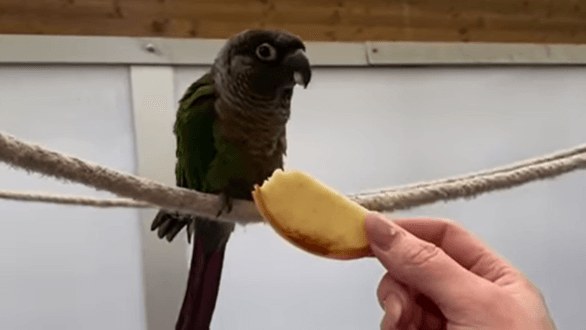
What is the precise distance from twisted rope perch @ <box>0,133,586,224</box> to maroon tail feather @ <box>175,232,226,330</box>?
17 cm

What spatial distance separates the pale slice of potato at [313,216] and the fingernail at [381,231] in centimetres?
1

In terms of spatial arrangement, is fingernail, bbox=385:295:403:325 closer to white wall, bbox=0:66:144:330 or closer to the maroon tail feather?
the maroon tail feather

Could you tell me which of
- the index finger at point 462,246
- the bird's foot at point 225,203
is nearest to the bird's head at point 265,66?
the bird's foot at point 225,203

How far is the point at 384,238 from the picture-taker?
0.39 metres

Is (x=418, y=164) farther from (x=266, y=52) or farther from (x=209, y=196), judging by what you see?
(x=209, y=196)

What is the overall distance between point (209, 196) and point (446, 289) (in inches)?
14.4

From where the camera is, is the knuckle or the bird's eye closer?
the knuckle

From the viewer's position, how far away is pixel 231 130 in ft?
2.78

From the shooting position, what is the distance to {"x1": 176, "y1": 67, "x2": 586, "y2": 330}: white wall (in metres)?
1.46

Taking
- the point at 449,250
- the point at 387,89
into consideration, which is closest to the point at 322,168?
the point at 387,89

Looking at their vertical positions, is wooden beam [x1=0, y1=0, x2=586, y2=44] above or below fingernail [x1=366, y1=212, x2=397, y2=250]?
above

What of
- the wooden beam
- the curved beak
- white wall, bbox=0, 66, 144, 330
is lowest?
white wall, bbox=0, 66, 144, 330

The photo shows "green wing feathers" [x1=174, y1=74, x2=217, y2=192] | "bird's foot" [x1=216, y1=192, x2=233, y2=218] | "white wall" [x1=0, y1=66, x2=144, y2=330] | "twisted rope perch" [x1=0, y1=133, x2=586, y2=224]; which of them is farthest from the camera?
"white wall" [x1=0, y1=66, x2=144, y2=330]

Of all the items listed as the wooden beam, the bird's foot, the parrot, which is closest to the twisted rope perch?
the bird's foot
